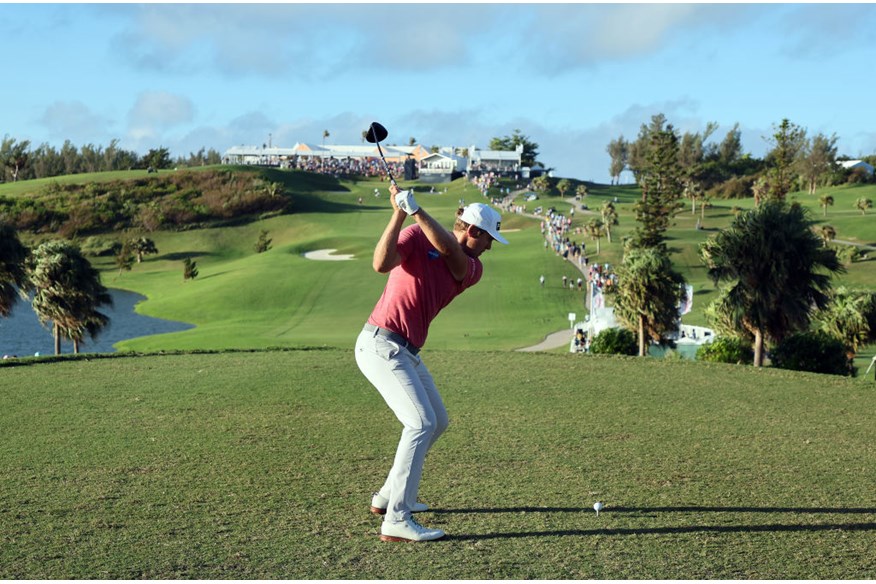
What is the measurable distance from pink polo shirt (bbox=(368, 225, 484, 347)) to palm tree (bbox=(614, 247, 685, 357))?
102 feet

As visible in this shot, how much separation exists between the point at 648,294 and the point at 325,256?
61.5 meters

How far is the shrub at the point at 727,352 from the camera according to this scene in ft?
Result: 89.1

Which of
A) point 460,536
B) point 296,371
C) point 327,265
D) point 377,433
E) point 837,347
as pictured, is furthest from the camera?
point 327,265

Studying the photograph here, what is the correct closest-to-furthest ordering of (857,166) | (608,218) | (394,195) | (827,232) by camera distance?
1. (394,195)
2. (827,232)
3. (608,218)
4. (857,166)

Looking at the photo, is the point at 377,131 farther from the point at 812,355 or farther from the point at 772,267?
the point at 772,267

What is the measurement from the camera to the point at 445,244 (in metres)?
8.48

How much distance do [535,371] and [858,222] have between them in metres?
92.0

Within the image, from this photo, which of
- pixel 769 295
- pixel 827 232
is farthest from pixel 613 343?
pixel 827 232

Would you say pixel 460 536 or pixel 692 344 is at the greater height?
pixel 460 536

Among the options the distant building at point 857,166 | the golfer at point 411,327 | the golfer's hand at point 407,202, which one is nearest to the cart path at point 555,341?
the golfer at point 411,327

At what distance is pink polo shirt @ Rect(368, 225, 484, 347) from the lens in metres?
8.76

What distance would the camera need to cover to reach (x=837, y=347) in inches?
978

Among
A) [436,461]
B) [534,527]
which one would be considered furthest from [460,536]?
[436,461]

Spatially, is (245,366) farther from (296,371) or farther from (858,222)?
(858,222)
